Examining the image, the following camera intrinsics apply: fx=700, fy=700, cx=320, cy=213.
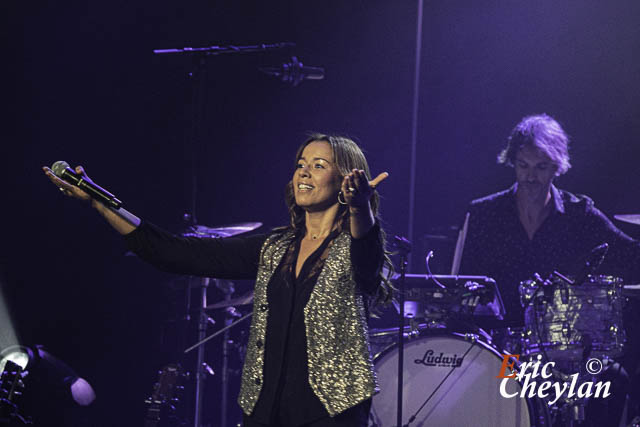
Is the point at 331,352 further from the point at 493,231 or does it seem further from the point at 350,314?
the point at 493,231

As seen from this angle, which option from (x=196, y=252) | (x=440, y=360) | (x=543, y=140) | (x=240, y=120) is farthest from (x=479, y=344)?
(x=240, y=120)

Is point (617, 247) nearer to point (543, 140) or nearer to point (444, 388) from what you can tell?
point (543, 140)

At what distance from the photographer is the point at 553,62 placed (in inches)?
226

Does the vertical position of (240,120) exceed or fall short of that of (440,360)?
it exceeds it

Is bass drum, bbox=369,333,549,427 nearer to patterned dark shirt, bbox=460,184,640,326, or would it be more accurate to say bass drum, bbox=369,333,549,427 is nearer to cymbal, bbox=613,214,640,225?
patterned dark shirt, bbox=460,184,640,326

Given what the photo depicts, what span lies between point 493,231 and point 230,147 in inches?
80.3

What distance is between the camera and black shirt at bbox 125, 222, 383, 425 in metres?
2.18

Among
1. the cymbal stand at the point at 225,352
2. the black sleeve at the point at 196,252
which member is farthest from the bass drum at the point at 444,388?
the black sleeve at the point at 196,252

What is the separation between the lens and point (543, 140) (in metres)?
4.87

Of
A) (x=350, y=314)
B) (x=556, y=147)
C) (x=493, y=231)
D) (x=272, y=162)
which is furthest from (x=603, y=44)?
(x=350, y=314)

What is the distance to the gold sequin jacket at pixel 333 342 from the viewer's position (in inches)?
85.6

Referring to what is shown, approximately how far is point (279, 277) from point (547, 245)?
3.00 metres

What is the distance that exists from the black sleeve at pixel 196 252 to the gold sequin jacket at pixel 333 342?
167 millimetres

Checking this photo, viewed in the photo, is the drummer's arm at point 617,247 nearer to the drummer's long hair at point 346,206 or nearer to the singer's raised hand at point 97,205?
the drummer's long hair at point 346,206
